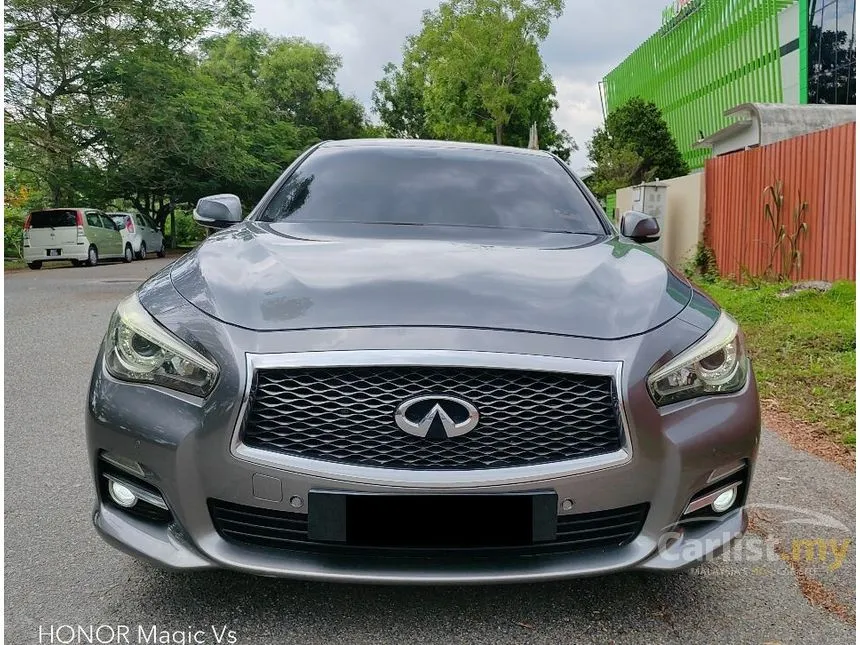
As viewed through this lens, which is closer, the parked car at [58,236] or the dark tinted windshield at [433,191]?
the dark tinted windshield at [433,191]

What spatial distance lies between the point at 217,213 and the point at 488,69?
31981 millimetres

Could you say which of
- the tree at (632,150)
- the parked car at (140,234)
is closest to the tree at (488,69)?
the tree at (632,150)

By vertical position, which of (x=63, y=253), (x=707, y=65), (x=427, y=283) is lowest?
(x=63, y=253)

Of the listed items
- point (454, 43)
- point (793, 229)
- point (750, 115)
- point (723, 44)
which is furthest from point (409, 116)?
point (793, 229)

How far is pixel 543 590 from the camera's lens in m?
2.21

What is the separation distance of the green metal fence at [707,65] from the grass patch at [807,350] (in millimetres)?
23567

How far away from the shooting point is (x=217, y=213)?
3279mm

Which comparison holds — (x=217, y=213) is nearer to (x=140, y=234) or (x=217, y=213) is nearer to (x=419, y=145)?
(x=419, y=145)

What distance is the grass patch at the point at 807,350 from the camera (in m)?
4.27

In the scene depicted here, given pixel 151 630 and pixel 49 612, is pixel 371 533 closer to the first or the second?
pixel 151 630

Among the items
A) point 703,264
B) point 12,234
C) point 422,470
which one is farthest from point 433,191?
point 12,234

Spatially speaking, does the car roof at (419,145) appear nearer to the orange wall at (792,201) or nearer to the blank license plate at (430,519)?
the blank license plate at (430,519)

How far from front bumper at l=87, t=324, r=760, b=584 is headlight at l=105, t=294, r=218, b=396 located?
0.03 metres

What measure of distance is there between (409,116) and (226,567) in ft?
160
